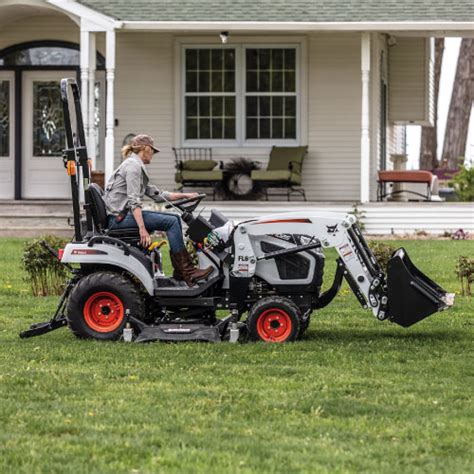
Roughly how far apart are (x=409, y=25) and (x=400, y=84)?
3.63 m

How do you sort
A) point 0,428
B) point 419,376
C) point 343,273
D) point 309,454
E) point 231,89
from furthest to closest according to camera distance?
point 231,89 → point 343,273 → point 419,376 → point 0,428 → point 309,454

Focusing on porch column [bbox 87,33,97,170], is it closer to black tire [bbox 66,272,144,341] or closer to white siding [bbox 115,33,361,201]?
white siding [bbox 115,33,361,201]

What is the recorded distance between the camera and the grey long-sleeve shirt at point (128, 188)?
395 inches

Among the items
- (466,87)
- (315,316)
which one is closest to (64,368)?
(315,316)

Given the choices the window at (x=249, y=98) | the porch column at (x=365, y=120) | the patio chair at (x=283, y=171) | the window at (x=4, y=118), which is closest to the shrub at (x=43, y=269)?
the patio chair at (x=283, y=171)

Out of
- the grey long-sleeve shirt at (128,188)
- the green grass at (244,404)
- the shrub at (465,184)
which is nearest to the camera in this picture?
the green grass at (244,404)

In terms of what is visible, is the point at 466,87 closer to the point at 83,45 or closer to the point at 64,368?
the point at 83,45

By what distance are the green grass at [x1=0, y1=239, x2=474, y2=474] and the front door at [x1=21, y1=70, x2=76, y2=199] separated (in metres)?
12.9

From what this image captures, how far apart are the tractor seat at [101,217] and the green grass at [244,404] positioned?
888 millimetres

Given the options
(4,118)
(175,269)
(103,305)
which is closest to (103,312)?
(103,305)

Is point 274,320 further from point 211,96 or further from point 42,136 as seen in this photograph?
point 42,136

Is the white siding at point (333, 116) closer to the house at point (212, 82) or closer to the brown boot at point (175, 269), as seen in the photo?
the house at point (212, 82)

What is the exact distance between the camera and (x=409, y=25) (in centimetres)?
2161

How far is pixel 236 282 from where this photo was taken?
32.2 ft
